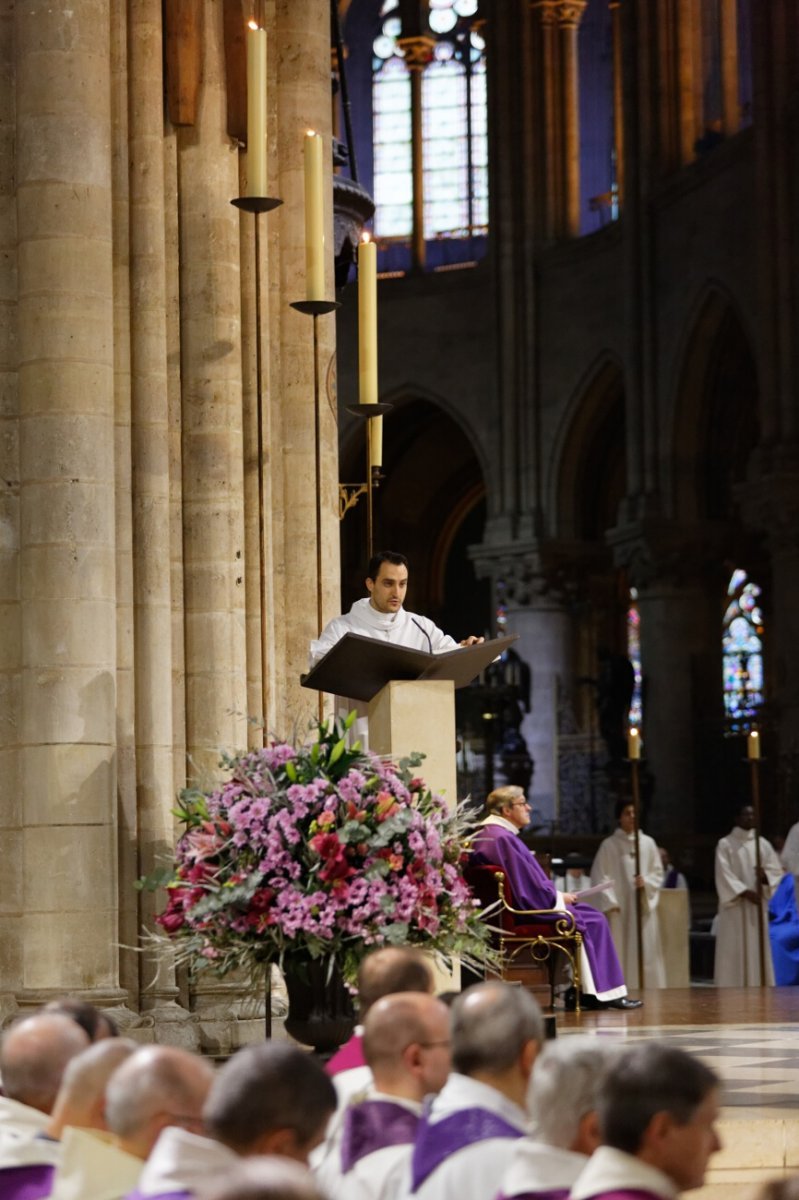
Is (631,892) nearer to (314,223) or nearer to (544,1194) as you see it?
(314,223)

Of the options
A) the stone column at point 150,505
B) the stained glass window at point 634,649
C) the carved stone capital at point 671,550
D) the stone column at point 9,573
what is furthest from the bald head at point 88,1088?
the stained glass window at point 634,649

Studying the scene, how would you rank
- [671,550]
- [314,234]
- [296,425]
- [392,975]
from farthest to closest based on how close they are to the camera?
[671,550], [296,425], [314,234], [392,975]

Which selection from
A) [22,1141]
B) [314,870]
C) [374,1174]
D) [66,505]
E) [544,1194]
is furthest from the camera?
[66,505]

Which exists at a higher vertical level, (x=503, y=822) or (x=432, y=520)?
(x=432, y=520)

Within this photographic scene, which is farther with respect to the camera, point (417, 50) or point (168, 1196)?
point (417, 50)

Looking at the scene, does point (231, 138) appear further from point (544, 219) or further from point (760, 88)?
point (544, 219)

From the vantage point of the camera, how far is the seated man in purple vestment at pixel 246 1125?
3.14 metres

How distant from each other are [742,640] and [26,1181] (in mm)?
25247

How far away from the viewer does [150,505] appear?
→ 27.0ft

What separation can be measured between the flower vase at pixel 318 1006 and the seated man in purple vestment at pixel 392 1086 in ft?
8.41

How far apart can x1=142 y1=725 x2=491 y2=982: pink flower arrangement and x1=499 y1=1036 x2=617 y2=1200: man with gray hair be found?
3.03 metres

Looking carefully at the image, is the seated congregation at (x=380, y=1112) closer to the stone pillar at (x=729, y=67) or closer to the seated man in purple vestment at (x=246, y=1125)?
the seated man in purple vestment at (x=246, y=1125)

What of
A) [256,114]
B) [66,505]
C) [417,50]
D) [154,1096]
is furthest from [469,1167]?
[417,50]

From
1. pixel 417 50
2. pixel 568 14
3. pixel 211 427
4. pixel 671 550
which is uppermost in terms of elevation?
pixel 417 50
